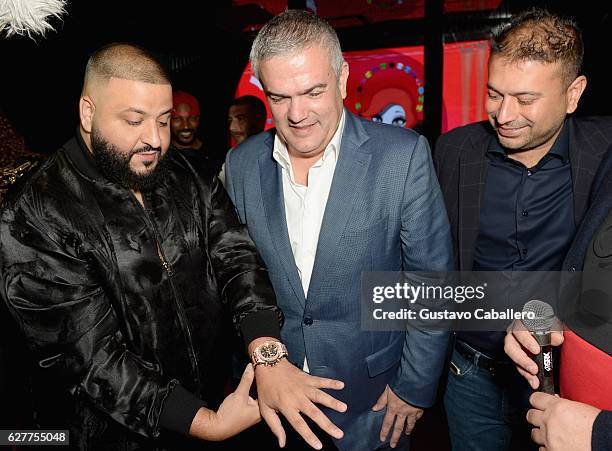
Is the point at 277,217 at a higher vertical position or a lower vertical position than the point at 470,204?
higher

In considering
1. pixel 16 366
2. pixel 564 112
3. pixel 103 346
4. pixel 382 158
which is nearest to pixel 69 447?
pixel 103 346

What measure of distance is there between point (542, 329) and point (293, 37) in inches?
43.7

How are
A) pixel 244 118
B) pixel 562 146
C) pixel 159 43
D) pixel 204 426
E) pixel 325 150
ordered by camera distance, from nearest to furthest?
pixel 204 426 → pixel 325 150 → pixel 562 146 → pixel 244 118 → pixel 159 43

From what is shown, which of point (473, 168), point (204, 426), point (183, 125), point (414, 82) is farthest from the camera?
point (414, 82)

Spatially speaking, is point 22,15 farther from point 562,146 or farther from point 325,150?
point 562,146

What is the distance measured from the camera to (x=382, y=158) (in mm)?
1550

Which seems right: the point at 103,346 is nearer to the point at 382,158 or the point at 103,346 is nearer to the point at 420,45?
the point at 382,158

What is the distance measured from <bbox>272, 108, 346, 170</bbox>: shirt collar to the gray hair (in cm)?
21

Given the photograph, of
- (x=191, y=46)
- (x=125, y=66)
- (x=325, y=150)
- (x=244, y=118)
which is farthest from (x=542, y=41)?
(x=191, y=46)

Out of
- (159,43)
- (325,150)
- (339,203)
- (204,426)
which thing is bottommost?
(204,426)

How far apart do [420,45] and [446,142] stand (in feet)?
13.6

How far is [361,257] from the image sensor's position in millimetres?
1534

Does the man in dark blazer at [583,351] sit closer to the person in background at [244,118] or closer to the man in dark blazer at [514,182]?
the man in dark blazer at [514,182]

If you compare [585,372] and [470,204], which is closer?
[585,372]
